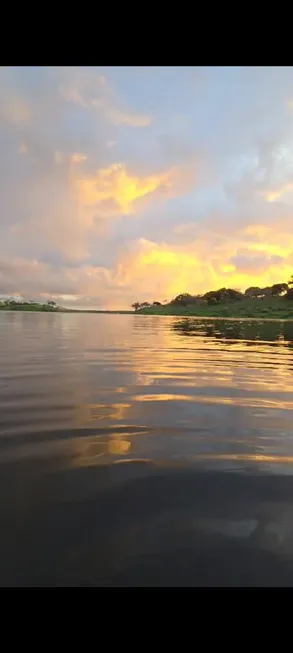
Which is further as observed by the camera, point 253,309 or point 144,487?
point 253,309

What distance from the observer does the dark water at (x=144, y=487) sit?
296 centimetres

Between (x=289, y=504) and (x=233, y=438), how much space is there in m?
2.24

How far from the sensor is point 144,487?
4234 mm

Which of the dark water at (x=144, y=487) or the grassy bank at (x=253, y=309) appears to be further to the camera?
the grassy bank at (x=253, y=309)

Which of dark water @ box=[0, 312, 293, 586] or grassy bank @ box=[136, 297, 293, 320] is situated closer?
dark water @ box=[0, 312, 293, 586]

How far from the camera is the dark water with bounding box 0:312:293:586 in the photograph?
296cm
